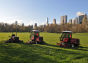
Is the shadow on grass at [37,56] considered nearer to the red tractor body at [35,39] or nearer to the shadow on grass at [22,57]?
the shadow on grass at [22,57]

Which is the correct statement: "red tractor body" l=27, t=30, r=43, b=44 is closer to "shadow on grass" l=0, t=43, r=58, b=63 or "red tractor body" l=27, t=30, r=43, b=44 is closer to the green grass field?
the green grass field

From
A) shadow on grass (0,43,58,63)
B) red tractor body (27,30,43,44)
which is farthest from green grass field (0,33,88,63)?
red tractor body (27,30,43,44)

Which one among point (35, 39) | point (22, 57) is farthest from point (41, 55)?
point (35, 39)

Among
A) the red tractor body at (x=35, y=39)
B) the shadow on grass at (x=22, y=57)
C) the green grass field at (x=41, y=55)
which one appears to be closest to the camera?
the shadow on grass at (x=22, y=57)

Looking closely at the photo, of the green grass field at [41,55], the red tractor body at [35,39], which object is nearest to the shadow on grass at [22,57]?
the green grass field at [41,55]

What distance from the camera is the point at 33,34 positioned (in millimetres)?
18766

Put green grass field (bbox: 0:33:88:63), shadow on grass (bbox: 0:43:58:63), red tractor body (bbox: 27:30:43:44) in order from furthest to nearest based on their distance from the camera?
red tractor body (bbox: 27:30:43:44) < green grass field (bbox: 0:33:88:63) < shadow on grass (bbox: 0:43:58:63)

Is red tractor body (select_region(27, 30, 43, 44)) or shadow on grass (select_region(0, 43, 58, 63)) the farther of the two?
red tractor body (select_region(27, 30, 43, 44))

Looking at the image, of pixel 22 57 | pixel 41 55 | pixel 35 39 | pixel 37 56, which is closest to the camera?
pixel 22 57

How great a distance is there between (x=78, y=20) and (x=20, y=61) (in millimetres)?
165658

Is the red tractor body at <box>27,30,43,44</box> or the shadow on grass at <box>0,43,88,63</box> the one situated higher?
the red tractor body at <box>27,30,43,44</box>

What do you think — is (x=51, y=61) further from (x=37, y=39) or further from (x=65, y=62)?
(x=37, y=39)

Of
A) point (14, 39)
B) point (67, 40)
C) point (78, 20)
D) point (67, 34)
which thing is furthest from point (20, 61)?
point (78, 20)

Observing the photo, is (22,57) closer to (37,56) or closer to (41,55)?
(37,56)
